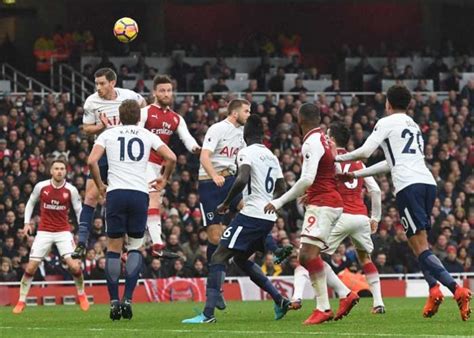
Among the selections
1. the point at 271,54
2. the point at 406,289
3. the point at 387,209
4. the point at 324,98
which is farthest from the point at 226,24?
the point at 406,289

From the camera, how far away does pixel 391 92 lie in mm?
16266

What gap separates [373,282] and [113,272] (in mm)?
3700

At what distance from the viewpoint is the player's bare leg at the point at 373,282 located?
59.8 feet

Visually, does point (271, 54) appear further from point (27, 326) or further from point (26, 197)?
point (27, 326)

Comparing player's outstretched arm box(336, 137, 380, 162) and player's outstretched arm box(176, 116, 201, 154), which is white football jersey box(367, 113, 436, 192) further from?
player's outstretched arm box(176, 116, 201, 154)

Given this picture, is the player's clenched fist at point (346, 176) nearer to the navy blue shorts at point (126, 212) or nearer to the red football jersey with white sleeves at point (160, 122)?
the navy blue shorts at point (126, 212)

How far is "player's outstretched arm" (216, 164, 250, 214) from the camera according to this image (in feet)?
52.4

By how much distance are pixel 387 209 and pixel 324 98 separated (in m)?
4.69

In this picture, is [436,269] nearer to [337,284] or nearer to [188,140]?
[337,284]

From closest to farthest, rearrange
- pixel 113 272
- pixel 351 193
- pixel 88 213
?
pixel 113 272 → pixel 351 193 → pixel 88 213

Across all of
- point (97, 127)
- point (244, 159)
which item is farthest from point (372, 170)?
point (97, 127)

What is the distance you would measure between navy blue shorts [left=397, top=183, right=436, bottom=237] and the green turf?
106 cm

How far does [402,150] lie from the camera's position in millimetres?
16000

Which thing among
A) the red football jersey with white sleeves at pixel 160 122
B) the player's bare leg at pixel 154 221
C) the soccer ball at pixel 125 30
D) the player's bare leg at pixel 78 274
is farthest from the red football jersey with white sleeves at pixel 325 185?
the player's bare leg at pixel 78 274
